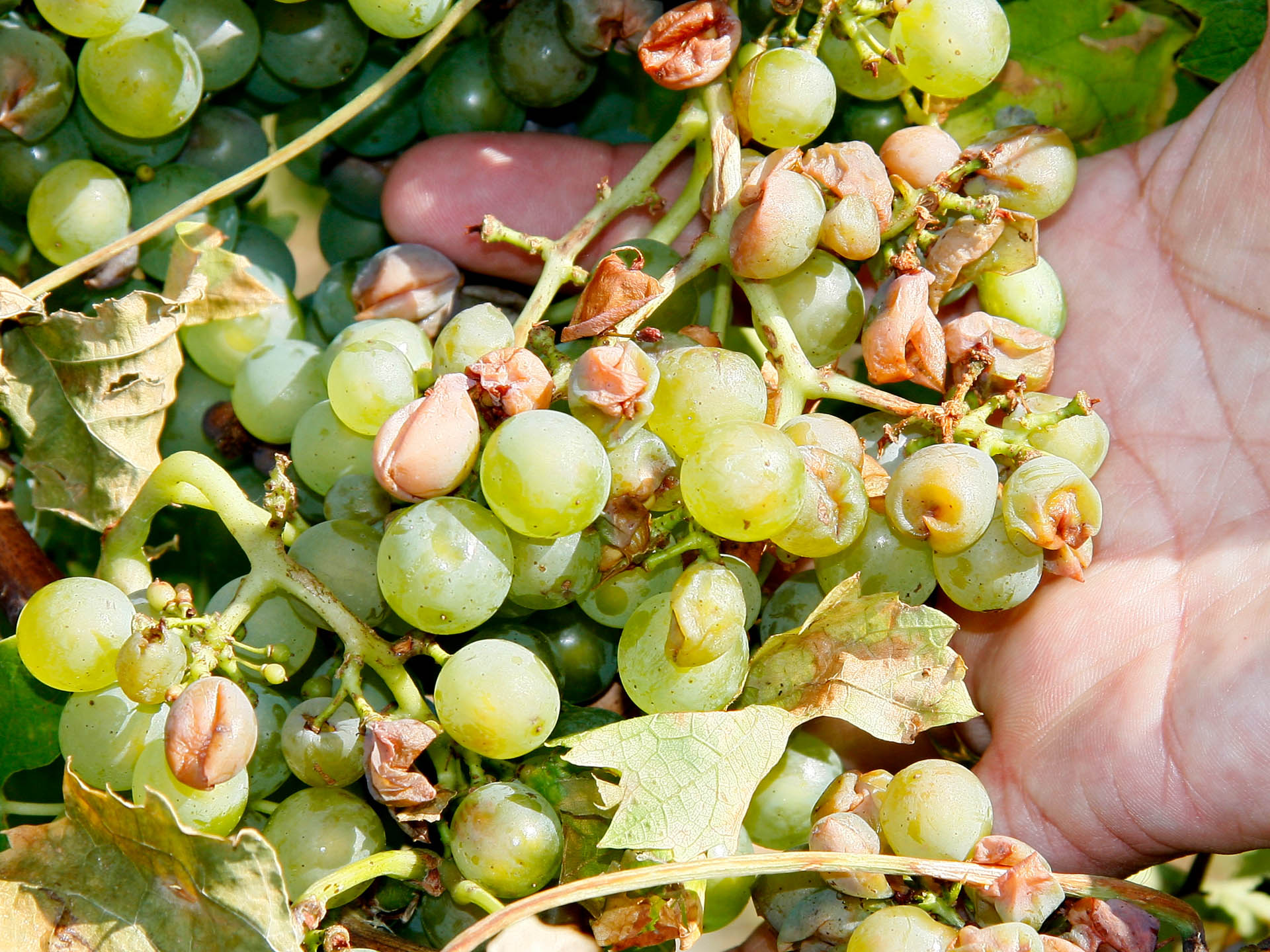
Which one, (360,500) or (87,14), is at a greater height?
(87,14)

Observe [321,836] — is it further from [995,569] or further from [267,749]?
[995,569]

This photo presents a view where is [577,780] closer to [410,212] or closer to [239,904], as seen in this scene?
[239,904]

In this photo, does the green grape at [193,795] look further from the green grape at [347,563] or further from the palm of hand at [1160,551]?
the palm of hand at [1160,551]

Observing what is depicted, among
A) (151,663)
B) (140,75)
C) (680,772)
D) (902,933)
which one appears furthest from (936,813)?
(140,75)

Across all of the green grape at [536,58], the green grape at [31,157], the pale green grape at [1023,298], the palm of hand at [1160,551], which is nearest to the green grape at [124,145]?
the green grape at [31,157]

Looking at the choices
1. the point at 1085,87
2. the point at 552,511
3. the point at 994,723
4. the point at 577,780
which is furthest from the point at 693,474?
the point at 1085,87

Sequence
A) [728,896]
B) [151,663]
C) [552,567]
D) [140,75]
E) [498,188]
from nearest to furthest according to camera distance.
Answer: [151,663]
[552,567]
[728,896]
[140,75]
[498,188]
